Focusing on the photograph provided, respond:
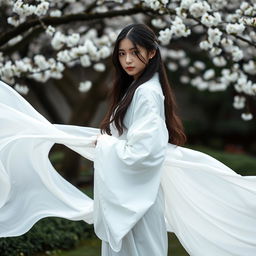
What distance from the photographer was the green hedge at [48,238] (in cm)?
508

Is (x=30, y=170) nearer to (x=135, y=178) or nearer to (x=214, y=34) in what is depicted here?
(x=135, y=178)

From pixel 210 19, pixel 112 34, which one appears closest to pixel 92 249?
pixel 112 34

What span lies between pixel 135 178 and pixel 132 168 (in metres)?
0.07

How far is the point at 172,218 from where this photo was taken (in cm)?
402

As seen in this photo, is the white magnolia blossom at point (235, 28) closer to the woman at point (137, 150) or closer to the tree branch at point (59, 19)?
the tree branch at point (59, 19)

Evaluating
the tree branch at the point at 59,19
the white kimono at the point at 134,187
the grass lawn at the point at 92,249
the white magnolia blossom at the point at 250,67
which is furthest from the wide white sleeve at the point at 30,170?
the white magnolia blossom at the point at 250,67

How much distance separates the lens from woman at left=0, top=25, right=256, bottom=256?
3.36 m

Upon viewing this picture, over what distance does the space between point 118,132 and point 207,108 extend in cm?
1323

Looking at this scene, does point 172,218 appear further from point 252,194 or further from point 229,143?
point 229,143

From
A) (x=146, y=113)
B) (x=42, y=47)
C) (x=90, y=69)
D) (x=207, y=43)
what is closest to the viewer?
(x=146, y=113)

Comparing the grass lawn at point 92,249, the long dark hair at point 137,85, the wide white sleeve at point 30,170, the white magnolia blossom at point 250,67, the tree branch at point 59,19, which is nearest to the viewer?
the long dark hair at point 137,85

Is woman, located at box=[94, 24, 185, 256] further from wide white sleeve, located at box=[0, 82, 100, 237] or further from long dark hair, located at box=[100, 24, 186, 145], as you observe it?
wide white sleeve, located at box=[0, 82, 100, 237]

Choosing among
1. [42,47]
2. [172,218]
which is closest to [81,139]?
[172,218]

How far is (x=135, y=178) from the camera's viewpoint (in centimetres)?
341
